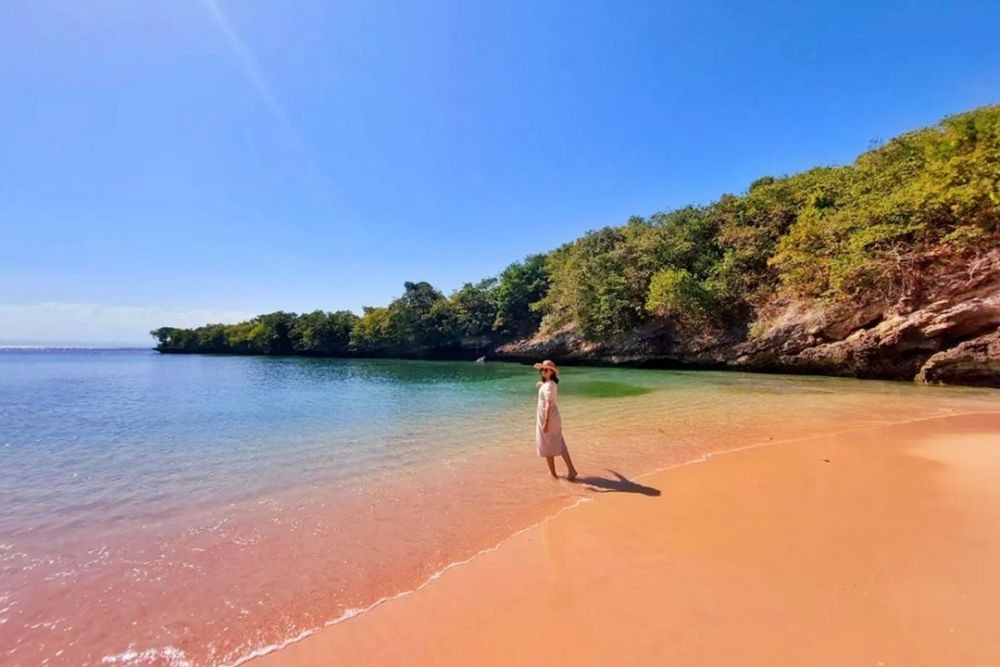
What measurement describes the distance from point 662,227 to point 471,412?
28736 mm

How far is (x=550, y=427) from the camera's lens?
6375mm

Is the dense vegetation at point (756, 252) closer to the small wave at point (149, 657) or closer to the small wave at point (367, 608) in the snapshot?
the small wave at point (367, 608)

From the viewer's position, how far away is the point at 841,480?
567 centimetres

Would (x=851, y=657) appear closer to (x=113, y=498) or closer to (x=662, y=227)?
(x=113, y=498)

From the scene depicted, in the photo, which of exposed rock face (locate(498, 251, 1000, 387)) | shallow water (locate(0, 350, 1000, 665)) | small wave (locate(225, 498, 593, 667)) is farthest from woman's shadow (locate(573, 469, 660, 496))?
exposed rock face (locate(498, 251, 1000, 387))

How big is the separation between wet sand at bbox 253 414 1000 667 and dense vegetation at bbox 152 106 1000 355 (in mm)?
18604

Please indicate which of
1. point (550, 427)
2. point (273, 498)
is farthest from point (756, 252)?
point (273, 498)

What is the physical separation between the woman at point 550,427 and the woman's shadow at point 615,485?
25 cm

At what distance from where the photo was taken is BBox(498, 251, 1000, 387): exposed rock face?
16547 millimetres

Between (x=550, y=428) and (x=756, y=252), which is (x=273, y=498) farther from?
(x=756, y=252)

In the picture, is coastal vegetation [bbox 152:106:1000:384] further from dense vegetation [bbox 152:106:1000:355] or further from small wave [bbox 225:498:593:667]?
small wave [bbox 225:498:593:667]

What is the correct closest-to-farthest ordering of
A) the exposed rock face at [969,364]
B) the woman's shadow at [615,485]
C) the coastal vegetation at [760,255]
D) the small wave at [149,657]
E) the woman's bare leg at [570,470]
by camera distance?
1. the small wave at [149,657]
2. the woman's shadow at [615,485]
3. the woman's bare leg at [570,470]
4. the exposed rock face at [969,364]
5. the coastal vegetation at [760,255]

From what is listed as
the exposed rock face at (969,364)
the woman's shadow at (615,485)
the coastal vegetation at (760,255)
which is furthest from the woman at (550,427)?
the coastal vegetation at (760,255)

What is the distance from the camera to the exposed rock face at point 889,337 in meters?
16.5
